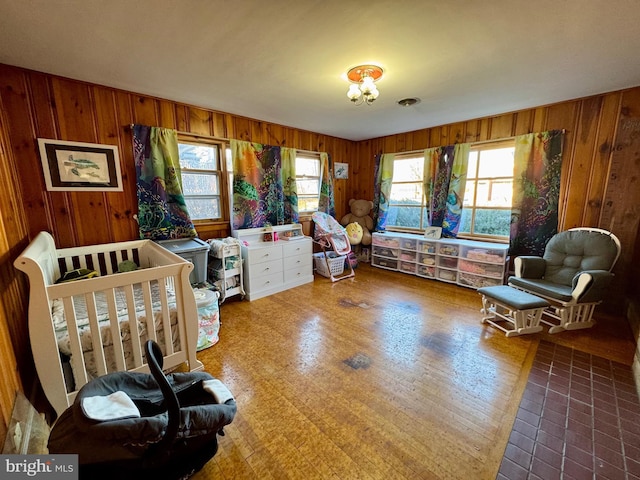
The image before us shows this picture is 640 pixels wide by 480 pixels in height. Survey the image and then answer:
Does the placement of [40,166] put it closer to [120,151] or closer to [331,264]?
[120,151]

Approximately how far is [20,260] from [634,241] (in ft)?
16.0

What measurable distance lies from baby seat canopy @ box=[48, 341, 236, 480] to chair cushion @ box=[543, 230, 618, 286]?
3.46 meters

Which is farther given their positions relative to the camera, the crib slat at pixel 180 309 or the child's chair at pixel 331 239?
A: the child's chair at pixel 331 239

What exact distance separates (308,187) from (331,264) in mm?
1426

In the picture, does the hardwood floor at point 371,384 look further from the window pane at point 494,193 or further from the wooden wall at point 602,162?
the window pane at point 494,193

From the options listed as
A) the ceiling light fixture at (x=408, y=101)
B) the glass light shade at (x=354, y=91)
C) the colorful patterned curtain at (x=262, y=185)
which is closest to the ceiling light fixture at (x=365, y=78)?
the glass light shade at (x=354, y=91)

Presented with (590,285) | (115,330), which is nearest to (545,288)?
(590,285)

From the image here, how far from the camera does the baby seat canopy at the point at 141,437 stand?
2.87 ft

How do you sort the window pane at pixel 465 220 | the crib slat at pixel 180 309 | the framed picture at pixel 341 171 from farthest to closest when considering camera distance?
the framed picture at pixel 341 171 < the window pane at pixel 465 220 < the crib slat at pixel 180 309

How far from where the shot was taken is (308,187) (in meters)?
4.51

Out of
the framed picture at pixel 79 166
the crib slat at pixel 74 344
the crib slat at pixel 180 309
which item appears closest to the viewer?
the crib slat at pixel 74 344

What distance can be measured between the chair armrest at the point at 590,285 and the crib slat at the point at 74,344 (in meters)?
3.85

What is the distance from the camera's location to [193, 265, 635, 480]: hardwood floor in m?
1.31

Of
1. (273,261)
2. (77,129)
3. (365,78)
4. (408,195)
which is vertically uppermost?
(365,78)
